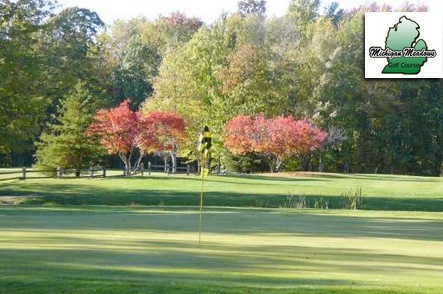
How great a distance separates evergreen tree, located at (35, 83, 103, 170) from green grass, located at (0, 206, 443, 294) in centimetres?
3414

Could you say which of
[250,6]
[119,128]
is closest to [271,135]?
[119,128]

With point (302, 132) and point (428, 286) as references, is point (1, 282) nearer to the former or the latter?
point (428, 286)

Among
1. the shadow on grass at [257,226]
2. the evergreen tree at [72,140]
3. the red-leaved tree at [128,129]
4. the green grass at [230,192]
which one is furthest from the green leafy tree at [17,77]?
the shadow on grass at [257,226]

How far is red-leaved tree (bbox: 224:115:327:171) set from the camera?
2425 inches

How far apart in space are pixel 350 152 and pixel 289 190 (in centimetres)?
3200

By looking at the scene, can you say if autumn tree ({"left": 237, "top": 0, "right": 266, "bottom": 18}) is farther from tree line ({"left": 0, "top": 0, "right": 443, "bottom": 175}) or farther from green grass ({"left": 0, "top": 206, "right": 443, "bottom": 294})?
green grass ({"left": 0, "top": 206, "right": 443, "bottom": 294})

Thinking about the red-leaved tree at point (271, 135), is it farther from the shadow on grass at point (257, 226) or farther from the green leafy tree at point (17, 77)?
the shadow on grass at point (257, 226)

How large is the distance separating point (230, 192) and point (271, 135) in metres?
19.2

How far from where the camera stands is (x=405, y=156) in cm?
7431

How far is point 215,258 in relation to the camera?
42.0 feet

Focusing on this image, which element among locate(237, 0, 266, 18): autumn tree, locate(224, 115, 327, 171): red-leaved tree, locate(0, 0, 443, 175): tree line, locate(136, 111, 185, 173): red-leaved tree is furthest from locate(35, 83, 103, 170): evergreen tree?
locate(237, 0, 266, 18): autumn tree

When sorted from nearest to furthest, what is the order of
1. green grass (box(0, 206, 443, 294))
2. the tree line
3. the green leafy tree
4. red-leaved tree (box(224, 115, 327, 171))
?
green grass (box(0, 206, 443, 294)) < the green leafy tree < red-leaved tree (box(224, 115, 327, 171)) < the tree line

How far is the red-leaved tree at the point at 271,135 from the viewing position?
202 feet

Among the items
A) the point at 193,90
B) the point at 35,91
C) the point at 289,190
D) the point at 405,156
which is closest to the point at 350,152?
the point at 405,156
